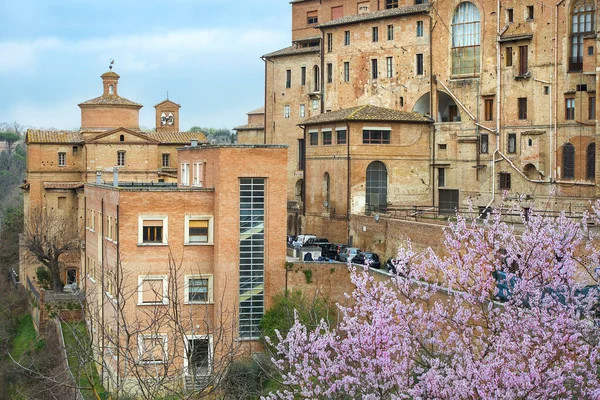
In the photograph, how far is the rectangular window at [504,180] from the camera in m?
45.1

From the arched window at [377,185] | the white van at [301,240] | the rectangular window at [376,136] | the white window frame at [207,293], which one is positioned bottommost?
the white window frame at [207,293]

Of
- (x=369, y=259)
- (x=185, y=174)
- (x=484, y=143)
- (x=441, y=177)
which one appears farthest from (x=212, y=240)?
(x=484, y=143)

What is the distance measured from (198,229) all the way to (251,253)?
216 centimetres

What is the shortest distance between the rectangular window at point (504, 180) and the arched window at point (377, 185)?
18.5 ft

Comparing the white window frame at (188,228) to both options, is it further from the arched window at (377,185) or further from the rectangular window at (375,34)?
the rectangular window at (375,34)

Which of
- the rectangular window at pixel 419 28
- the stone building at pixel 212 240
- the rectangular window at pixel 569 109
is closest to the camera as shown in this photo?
the stone building at pixel 212 240

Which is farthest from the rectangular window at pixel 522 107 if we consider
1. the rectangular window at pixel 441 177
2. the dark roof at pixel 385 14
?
the dark roof at pixel 385 14

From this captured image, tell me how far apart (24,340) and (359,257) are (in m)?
18.7

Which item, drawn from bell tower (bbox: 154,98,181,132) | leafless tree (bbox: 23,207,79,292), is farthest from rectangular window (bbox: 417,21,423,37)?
bell tower (bbox: 154,98,181,132)

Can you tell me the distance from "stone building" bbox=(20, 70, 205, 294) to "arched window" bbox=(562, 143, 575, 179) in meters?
26.7

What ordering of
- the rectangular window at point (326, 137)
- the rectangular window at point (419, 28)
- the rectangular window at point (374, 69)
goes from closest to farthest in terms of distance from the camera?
the rectangular window at point (326, 137), the rectangular window at point (419, 28), the rectangular window at point (374, 69)

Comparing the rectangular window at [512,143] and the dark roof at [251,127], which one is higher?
the dark roof at [251,127]

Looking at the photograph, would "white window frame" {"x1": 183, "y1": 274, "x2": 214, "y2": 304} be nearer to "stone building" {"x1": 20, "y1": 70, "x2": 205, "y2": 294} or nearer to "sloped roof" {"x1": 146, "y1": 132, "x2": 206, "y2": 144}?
"stone building" {"x1": 20, "y1": 70, "x2": 205, "y2": 294}

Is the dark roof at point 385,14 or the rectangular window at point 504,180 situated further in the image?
the dark roof at point 385,14
